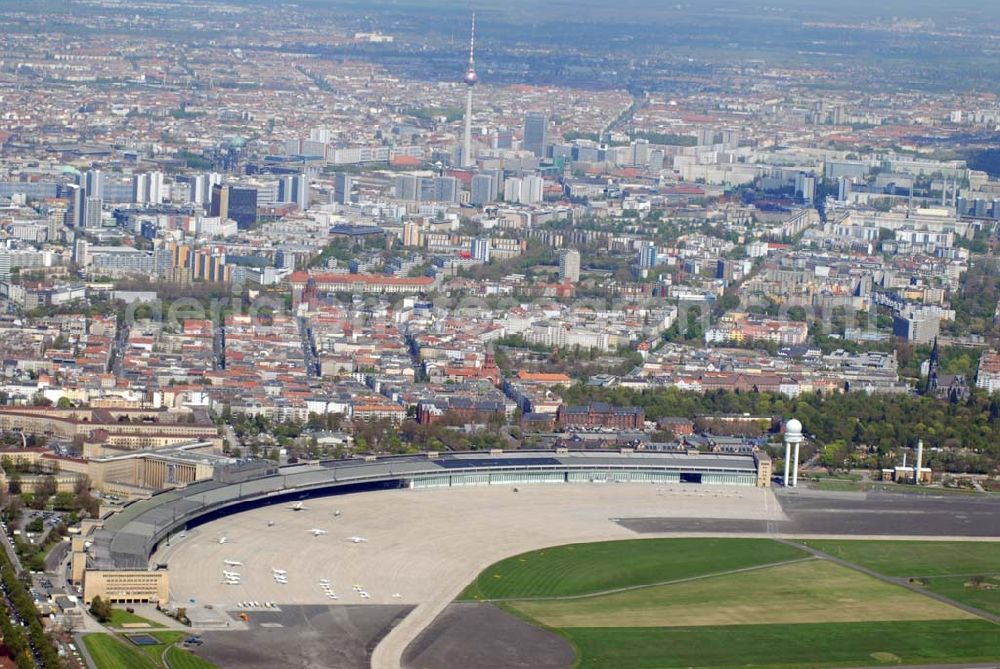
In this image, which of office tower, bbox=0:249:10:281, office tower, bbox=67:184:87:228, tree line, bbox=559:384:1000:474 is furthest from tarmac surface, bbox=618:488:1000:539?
office tower, bbox=67:184:87:228

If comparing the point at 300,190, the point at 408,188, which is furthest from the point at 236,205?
the point at 408,188

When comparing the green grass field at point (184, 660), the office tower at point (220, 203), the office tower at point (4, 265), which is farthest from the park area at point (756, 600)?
the office tower at point (220, 203)

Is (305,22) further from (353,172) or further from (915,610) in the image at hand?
(915,610)

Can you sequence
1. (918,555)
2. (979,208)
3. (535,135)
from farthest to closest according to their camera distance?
(535,135)
(979,208)
(918,555)

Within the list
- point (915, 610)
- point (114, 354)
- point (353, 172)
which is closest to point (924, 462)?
point (915, 610)

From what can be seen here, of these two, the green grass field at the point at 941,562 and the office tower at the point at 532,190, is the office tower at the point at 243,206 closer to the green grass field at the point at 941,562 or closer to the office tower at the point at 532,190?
the office tower at the point at 532,190

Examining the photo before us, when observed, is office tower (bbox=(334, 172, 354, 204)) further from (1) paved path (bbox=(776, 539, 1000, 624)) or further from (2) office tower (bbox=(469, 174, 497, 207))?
(1) paved path (bbox=(776, 539, 1000, 624))

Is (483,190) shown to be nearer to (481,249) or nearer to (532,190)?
(532,190)
